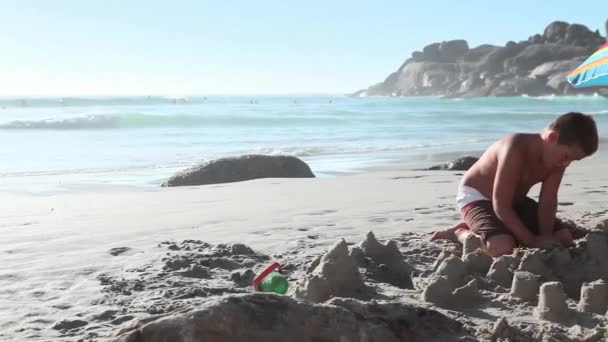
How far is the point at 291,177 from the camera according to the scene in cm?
920

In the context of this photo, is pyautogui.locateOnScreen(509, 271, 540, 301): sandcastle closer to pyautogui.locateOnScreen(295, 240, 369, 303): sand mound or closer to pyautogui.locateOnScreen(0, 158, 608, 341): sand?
pyautogui.locateOnScreen(0, 158, 608, 341): sand

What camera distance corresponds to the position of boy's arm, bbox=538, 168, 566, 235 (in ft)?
12.6

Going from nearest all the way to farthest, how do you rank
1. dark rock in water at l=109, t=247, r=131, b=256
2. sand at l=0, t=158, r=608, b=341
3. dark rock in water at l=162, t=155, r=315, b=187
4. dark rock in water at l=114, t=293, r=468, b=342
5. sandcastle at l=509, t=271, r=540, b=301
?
dark rock in water at l=114, t=293, r=468, b=342 < sand at l=0, t=158, r=608, b=341 < sandcastle at l=509, t=271, r=540, b=301 < dark rock in water at l=109, t=247, r=131, b=256 < dark rock in water at l=162, t=155, r=315, b=187

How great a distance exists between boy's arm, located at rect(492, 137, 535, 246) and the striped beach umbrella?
12.3 feet

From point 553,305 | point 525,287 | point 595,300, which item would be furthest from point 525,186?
point 553,305

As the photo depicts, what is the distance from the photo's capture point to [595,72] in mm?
7117

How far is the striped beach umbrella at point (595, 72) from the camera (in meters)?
6.98

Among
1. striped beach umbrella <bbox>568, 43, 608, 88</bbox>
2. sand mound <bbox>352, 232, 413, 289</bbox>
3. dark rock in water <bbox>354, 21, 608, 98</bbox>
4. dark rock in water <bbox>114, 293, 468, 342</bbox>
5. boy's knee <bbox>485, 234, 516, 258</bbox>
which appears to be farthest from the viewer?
dark rock in water <bbox>354, 21, 608, 98</bbox>

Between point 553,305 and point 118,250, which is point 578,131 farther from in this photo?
point 118,250

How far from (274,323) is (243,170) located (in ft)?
24.7

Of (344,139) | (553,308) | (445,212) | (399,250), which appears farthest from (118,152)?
(553,308)

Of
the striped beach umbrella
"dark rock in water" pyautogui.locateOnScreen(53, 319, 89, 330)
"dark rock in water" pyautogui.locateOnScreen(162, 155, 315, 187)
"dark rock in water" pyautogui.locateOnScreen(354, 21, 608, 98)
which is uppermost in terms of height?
"dark rock in water" pyautogui.locateOnScreen(354, 21, 608, 98)

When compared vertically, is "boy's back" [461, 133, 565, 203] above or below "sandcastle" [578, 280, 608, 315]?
above

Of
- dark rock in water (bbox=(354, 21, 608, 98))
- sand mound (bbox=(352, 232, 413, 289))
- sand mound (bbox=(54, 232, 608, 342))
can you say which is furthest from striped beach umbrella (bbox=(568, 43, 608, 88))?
dark rock in water (bbox=(354, 21, 608, 98))
